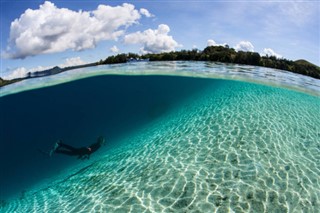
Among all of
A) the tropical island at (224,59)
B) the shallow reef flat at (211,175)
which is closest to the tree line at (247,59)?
the tropical island at (224,59)

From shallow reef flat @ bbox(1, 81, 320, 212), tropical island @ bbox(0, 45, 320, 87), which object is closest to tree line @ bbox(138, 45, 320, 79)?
tropical island @ bbox(0, 45, 320, 87)

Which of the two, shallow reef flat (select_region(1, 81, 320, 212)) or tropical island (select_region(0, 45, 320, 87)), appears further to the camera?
tropical island (select_region(0, 45, 320, 87))

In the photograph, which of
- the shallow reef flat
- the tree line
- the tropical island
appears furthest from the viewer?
the tree line

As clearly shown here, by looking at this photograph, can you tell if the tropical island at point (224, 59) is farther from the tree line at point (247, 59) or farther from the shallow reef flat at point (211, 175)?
the shallow reef flat at point (211, 175)

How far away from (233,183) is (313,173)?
8.67 ft

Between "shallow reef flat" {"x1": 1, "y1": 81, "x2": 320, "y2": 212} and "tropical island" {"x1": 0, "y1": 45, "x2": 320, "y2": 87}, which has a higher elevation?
"tropical island" {"x1": 0, "y1": 45, "x2": 320, "y2": 87}

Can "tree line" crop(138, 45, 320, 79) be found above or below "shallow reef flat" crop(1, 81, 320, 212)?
above

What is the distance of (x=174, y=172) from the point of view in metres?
6.83

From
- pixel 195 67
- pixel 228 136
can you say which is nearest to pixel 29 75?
pixel 195 67

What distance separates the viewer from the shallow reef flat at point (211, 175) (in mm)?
5406

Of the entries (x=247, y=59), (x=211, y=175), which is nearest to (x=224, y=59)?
(x=247, y=59)

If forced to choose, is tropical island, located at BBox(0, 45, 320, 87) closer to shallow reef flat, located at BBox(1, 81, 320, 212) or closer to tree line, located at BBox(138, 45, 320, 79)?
tree line, located at BBox(138, 45, 320, 79)

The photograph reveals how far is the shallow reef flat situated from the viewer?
17.7 feet

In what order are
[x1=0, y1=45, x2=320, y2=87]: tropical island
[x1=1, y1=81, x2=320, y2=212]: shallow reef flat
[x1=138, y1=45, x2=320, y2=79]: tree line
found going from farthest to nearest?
1. [x1=138, y1=45, x2=320, y2=79]: tree line
2. [x1=0, y1=45, x2=320, y2=87]: tropical island
3. [x1=1, y1=81, x2=320, y2=212]: shallow reef flat
